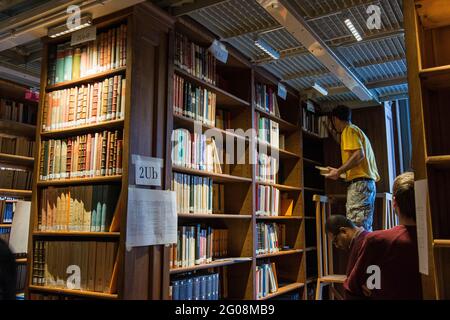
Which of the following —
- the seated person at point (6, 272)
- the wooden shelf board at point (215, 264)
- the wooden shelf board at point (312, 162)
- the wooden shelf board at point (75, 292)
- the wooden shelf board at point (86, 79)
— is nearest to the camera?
the seated person at point (6, 272)

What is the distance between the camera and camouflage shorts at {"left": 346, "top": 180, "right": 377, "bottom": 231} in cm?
323

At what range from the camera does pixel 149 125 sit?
256 centimetres

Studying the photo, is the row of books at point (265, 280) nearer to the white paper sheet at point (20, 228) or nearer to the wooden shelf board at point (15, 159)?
the white paper sheet at point (20, 228)

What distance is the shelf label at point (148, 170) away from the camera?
2.43m

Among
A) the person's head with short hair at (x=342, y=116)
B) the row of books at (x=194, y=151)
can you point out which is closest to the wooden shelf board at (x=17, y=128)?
the row of books at (x=194, y=151)

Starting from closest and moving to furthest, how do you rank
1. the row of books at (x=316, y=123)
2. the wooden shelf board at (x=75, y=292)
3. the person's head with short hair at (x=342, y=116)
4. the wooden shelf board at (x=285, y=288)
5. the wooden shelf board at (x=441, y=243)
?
the wooden shelf board at (x=441, y=243)
the wooden shelf board at (x=75, y=292)
the person's head with short hair at (x=342, y=116)
the wooden shelf board at (x=285, y=288)
the row of books at (x=316, y=123)

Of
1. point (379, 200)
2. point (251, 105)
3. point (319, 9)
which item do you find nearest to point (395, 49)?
point (319, 9)

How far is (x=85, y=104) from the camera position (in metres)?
2.73

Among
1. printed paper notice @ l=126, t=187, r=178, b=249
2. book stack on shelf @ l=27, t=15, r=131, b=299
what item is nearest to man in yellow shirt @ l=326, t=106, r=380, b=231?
printed paper notice @ l=126, t=187, r=178, b=249

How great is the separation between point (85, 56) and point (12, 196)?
228 cm

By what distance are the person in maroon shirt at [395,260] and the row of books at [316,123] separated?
3015 millimetres

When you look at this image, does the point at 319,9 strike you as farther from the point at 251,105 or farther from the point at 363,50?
the point at 251,105

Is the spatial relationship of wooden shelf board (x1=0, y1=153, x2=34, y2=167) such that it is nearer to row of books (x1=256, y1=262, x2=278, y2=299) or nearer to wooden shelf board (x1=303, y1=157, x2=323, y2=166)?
row of books (x1=256, y1=262, x2=278, y2=299)

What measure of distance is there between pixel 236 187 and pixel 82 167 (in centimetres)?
143
